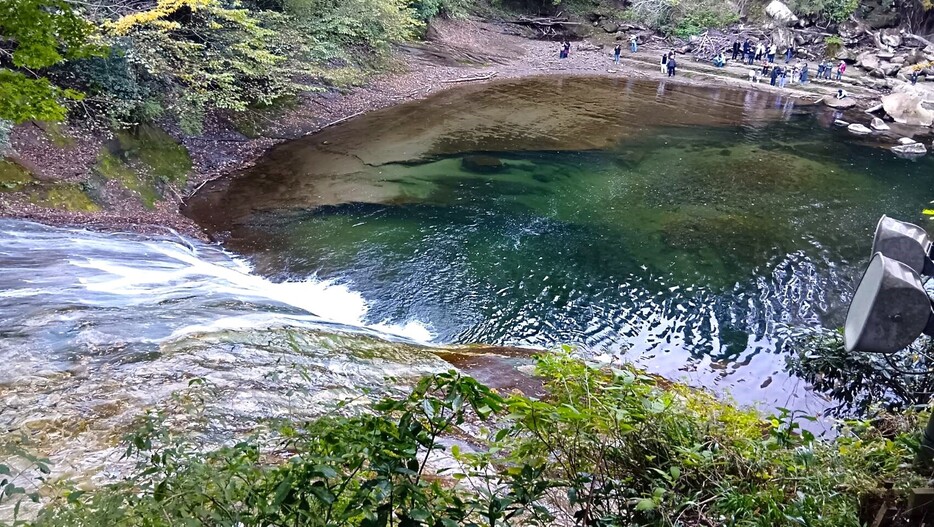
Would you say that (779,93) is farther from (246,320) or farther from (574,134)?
(246,320)

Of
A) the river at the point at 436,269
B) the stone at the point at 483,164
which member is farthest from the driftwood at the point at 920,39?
the stone at the point at 483,164

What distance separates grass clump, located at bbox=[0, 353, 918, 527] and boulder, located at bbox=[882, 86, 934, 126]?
2581cm

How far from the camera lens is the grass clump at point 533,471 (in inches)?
78.2

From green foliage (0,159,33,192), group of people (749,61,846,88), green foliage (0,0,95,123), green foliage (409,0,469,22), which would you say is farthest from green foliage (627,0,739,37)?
green foliage (0,0,95,123)

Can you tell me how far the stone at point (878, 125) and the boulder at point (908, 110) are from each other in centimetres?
120

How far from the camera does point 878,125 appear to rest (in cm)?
2212

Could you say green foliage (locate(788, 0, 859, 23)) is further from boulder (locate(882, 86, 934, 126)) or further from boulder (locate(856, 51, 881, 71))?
boulder (locate(882, 86, 934, 126))

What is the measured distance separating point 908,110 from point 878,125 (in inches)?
90.1

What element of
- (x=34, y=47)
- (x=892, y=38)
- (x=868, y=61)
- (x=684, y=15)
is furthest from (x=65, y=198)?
(x=892, y=38)

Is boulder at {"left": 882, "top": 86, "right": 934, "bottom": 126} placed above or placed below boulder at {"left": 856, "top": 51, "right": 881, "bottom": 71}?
below

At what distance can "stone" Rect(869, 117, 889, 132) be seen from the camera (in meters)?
21.9

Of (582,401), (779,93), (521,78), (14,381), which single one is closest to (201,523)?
(582,401)

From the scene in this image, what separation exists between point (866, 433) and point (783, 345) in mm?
6058

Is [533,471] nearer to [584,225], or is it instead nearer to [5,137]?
[584,225]
